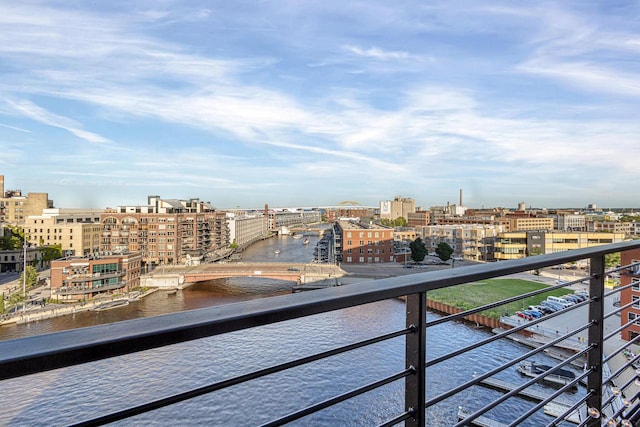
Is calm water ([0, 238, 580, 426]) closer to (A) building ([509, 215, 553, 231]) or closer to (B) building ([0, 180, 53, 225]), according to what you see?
(A) building ([509, 215, 553, 231])

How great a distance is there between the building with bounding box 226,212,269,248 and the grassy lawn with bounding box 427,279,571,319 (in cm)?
2155

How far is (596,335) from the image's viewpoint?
3.10 ft

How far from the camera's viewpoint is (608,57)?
653 centimetres

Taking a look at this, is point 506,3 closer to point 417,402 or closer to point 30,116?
point 417,402

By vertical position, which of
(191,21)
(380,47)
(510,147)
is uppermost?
(191,21)

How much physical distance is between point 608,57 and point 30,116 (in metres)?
30.5

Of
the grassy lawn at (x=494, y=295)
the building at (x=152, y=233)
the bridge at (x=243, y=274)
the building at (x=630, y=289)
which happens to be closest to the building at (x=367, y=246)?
the bridge at (x=243, y=274)

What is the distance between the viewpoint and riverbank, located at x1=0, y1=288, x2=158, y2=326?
12.7 metres

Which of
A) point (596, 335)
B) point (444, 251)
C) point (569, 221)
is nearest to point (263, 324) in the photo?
point (596, 335)

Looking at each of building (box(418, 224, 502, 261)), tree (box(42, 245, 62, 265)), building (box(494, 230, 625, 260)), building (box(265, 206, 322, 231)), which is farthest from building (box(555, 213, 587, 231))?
tree (box(42, 245, 62, 265))

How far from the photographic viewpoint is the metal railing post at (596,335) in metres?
0.93

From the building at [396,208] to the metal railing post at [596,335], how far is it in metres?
53.6

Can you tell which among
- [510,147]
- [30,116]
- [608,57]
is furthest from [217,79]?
[30,116]

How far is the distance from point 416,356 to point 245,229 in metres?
38.0
